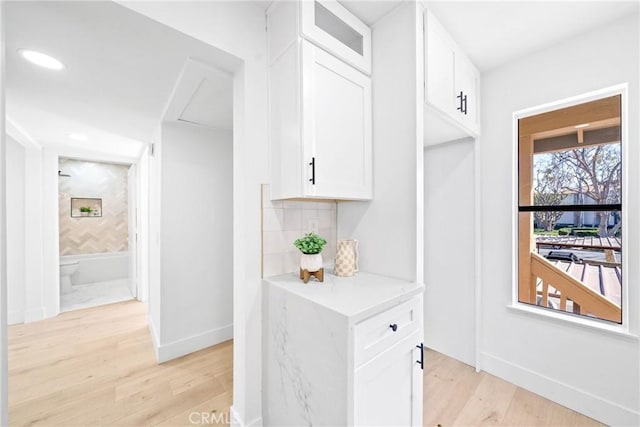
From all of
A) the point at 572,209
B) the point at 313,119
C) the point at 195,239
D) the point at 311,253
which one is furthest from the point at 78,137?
the point at 572,209

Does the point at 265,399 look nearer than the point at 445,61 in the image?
Yes

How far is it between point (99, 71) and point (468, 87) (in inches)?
98.4

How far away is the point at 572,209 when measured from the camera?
179 cm

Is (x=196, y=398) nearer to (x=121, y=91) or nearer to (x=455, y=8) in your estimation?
(x=121, y=91)

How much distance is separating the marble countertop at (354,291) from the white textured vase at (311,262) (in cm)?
8

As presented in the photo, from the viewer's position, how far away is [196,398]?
1798 mm

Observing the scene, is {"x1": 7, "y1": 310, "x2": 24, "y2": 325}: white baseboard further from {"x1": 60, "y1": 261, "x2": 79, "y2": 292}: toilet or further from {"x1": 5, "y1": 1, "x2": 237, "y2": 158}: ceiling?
{"x1": 5, "y1": 1, "x2": 237, "y2": 158}: ceiling

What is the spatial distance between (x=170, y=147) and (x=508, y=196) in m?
2.86

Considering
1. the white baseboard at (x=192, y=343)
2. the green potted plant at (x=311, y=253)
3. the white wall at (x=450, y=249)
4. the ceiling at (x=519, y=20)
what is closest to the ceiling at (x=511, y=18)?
the ceiling at (x=519, y=20)

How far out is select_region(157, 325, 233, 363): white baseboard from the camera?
224cm

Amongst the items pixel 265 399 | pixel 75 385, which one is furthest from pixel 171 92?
pixel 75 385

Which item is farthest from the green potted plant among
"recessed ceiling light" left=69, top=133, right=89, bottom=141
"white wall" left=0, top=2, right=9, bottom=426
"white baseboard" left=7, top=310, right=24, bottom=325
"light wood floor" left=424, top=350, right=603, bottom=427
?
"white baseboard" left=7, top=310, right=24, bottom=325

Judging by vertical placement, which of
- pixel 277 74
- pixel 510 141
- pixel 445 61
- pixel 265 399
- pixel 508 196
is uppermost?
pixel 445 61

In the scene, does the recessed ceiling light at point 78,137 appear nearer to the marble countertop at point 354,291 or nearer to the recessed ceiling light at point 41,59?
the recessed ceiling light at point 41,59
